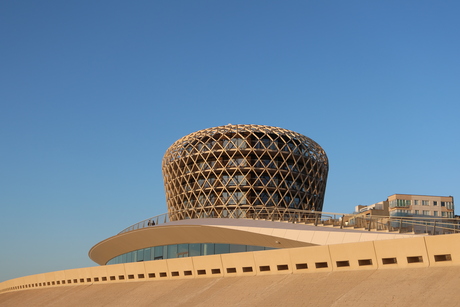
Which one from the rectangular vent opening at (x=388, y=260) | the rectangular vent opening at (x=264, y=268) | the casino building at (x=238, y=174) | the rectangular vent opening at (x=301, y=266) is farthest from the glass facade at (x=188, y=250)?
the rectangular vent opening at (x=388, y=260)

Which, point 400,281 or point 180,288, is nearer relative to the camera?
point 400,281

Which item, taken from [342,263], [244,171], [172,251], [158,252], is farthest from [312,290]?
[244,171]

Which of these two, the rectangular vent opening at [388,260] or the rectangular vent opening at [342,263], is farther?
the rectangular vent opening at [342,263]

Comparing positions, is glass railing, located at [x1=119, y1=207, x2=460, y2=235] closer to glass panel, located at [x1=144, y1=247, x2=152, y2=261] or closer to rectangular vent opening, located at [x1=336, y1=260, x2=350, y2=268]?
glass panel, located at [x1=144, y1=247, x2=152, y2=261]

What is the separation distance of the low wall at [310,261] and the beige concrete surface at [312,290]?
21cm

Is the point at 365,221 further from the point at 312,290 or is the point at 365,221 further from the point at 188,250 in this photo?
the point at 312,290

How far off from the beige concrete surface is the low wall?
0.70 feet

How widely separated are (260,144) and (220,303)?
50.3 meters

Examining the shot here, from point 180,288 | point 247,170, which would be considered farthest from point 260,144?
point 180,288

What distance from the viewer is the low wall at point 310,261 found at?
11.0m

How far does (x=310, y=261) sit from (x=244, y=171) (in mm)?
48857

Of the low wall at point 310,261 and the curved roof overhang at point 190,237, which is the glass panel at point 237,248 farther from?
the low wall at point 310,261

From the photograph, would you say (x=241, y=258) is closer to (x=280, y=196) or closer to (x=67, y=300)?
(x=67, y=300)

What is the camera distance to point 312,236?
34.4 metres
